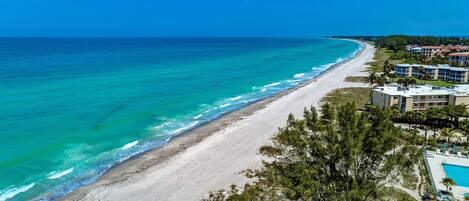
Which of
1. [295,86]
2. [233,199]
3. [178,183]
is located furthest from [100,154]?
[295,86]

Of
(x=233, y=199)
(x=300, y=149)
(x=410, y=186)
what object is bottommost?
(x=410, y=186)

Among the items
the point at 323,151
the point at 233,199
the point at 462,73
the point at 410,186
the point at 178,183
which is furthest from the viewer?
the point at 462,73

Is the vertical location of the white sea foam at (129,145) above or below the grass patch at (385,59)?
below

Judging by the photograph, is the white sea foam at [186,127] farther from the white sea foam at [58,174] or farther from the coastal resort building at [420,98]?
the coastal resort building at [420,98]

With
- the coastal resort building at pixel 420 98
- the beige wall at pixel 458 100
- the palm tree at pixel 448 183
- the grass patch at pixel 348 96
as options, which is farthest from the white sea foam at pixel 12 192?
the beige wall at pixel 458 100

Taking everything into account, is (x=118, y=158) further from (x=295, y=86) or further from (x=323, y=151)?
(x=295, y=86)

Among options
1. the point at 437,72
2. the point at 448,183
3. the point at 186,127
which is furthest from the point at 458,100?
the point at 437,72

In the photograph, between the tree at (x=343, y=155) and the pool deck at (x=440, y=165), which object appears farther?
the pool deck at (x=440, y=165)
